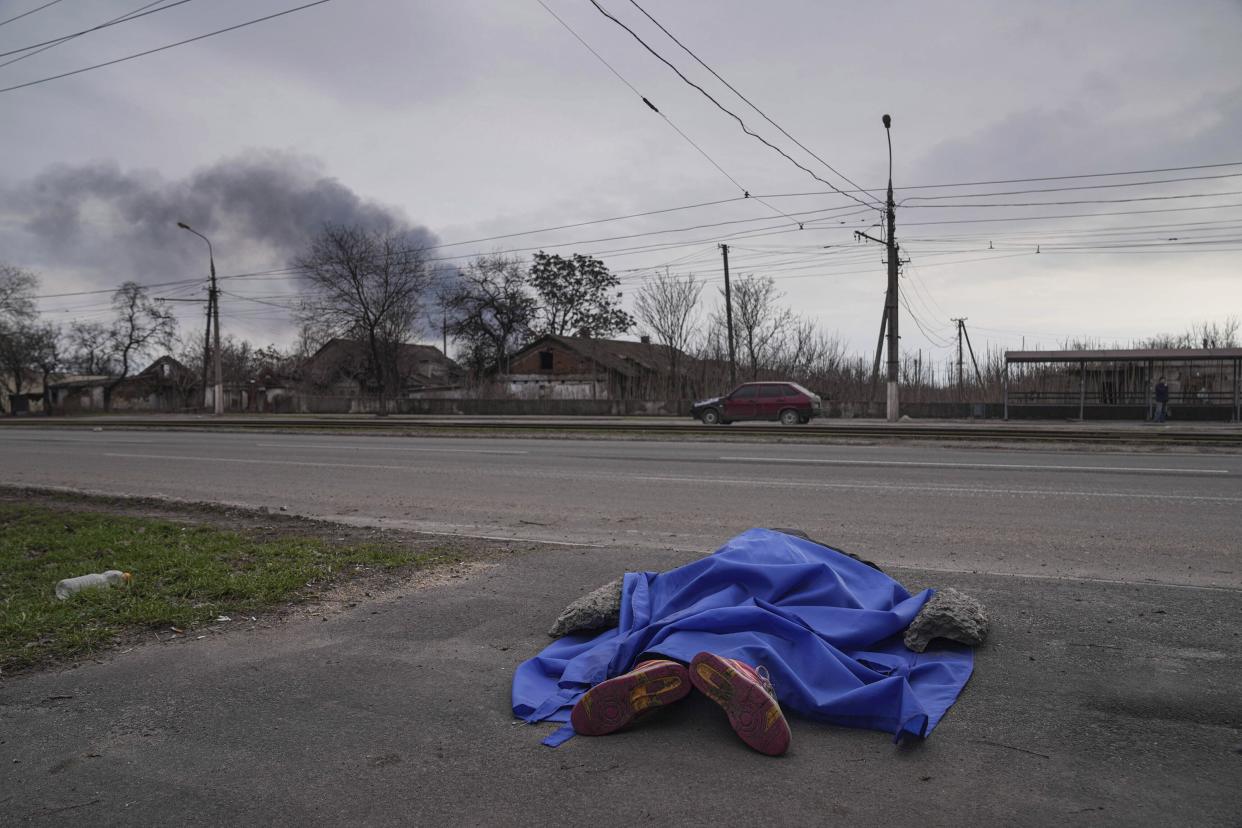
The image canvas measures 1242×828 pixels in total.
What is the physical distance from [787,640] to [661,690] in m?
0.69

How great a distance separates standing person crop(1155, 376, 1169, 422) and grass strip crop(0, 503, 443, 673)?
87.7 ft

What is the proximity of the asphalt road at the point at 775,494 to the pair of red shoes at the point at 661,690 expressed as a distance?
11.3ft

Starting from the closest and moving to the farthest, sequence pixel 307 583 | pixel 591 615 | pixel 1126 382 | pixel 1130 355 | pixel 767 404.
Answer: pixel 591 615
pixel 307 583
pixel 1130 355
pixel 767 404
pixel 1126 382

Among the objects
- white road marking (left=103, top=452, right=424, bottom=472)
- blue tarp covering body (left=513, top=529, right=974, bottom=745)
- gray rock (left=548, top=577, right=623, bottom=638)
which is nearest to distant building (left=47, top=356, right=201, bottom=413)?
white road marking (left=103, top=452, right=424, bottom=472)

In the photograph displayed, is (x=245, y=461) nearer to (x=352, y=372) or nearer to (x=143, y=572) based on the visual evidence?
(x=143, y=572)

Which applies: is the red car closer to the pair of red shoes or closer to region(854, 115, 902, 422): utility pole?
region(854, 115, 902, 422): utility pole

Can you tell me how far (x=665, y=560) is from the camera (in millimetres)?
6191

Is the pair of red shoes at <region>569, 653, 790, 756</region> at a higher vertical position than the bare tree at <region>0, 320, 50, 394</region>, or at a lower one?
lower

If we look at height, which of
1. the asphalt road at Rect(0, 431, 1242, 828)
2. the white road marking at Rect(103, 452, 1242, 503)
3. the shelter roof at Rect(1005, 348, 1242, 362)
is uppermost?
the shelter roof at Rect(1005, 348, 1242, 362)

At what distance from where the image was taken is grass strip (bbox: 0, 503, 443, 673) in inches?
177

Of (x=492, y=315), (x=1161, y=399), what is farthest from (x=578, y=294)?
(x=1161, y=399)

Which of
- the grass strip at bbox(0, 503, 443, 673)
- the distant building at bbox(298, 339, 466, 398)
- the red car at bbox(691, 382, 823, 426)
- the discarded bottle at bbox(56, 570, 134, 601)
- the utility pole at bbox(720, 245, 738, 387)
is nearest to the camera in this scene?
the grass strip at bbox(0, 503, 443, 673)

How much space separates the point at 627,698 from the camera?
314cm

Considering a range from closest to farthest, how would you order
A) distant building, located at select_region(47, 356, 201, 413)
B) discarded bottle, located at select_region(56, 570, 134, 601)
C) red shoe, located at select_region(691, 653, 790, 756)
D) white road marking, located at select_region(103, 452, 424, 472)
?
red shoe, located at select_region(691, 653, 790, 756) < discarded bottle, located at select_region(56, 570, 134, 601) < white road marking, located at select_region(103, 452, 424, 472) < distant building, located at select_region(47, 356, 201, 413)
